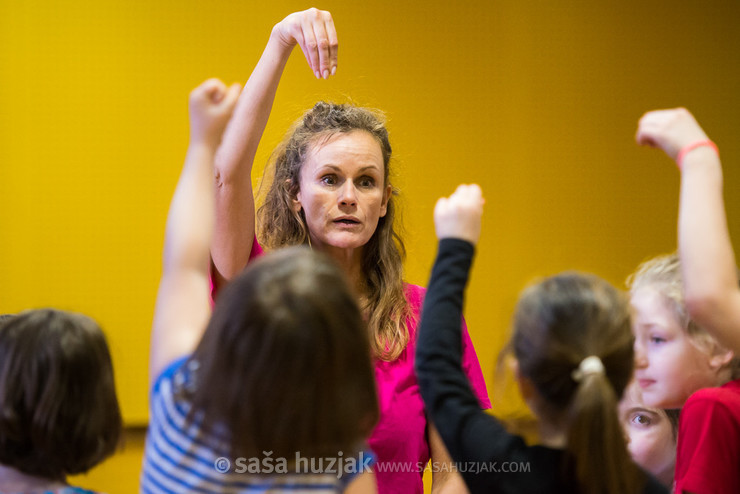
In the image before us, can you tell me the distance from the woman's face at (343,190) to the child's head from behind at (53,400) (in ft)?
2.47

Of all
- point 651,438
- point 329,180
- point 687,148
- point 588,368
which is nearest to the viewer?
point 588,368

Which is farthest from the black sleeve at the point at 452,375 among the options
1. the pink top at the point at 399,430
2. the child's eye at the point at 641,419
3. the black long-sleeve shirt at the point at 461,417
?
the child's eye at the point at 641,419

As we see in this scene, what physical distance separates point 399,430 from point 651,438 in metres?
0.48

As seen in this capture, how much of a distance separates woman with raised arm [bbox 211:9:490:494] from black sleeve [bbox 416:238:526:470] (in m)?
0.55

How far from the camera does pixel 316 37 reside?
1539mm

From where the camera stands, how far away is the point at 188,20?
2.74m

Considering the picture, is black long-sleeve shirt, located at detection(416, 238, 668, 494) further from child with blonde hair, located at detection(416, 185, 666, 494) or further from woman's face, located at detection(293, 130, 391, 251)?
woman's face, located at detection(293, 130, 391, 251)

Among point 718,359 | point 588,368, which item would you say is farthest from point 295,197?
point 588,368

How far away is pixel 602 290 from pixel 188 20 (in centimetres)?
212

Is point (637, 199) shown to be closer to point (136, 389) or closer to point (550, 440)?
point (136, 389)

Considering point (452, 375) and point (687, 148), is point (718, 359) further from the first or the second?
point (452, 375)

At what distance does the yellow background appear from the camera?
2.64 m

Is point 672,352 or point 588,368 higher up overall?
point 588,368

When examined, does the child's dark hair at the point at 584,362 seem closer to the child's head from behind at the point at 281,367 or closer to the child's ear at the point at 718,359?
the child's head from behind at the point at 281,367
